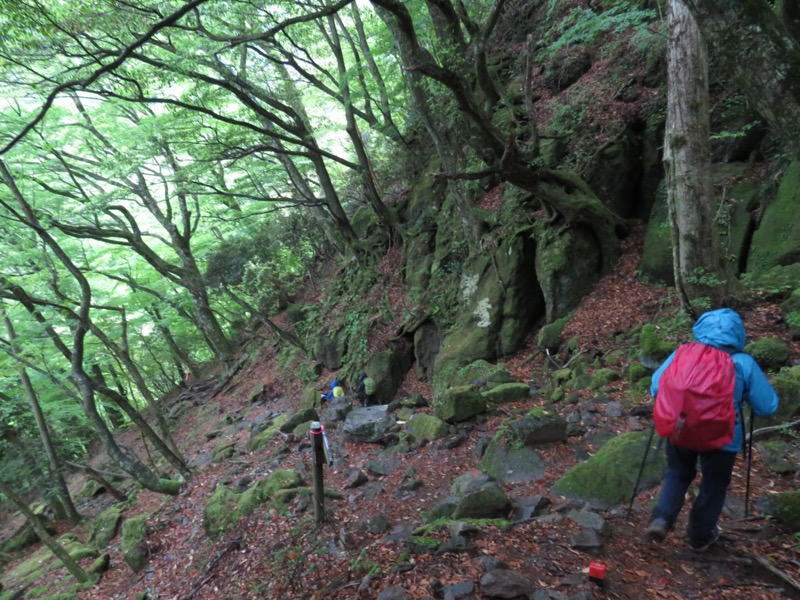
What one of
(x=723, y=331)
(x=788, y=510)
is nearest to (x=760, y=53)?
(x=723, y=331)

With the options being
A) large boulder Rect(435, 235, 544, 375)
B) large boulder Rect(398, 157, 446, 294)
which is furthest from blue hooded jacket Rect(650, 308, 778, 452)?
large boulder Rect(398, 157, 446, 294)

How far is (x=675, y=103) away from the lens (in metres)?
5.33

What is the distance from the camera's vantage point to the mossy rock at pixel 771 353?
16.5 feet

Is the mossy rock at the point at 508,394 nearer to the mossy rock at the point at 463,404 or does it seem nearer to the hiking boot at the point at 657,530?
the mossy rock at the point at 463,404

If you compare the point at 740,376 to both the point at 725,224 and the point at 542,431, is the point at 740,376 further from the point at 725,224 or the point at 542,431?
the point at 725,224

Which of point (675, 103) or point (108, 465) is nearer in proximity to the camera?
point (675, 103)

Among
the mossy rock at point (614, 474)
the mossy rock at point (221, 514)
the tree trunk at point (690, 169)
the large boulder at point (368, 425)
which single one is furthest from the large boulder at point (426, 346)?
the mossy rock at point (614, 474)

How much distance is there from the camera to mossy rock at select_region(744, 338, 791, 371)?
16.5ft

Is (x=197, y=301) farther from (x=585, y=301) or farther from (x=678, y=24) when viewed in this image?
(x=678, y=24)

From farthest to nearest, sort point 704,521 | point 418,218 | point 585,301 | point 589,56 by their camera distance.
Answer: point 418,218
point 589,56
point 585,301
point 704,521

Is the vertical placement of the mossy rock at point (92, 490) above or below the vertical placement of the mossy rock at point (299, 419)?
below

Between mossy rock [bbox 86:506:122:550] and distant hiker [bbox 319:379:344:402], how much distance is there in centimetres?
570

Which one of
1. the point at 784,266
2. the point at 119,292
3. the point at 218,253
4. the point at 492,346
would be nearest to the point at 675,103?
the point at 784,266

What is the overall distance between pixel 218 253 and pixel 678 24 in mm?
16871
